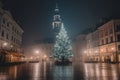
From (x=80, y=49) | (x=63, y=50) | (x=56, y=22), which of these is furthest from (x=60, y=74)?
(x=56, y=22)

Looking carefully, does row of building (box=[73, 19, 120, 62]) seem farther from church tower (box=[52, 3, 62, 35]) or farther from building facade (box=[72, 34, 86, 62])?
church tower (box=[52, 3, 62, 35])

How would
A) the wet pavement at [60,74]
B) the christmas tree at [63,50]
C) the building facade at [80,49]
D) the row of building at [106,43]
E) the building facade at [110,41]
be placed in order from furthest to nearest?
1. the building facade at [80,49]
2. the row of building at [106,43]
3. the building facade at [110,41]
4. the christmas tree at [63,50]
5. the wet pavement at [60,74]

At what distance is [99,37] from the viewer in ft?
270

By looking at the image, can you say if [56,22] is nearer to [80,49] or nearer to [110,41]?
[80,49]

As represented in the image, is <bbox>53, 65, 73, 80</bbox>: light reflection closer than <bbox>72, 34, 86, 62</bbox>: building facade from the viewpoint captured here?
Yes

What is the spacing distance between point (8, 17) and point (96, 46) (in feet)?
147

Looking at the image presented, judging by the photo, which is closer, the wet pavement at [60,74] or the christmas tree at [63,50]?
the wet pavement at [60,74]

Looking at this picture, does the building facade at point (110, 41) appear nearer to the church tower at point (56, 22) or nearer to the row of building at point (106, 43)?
the row of building at point (106, 43)

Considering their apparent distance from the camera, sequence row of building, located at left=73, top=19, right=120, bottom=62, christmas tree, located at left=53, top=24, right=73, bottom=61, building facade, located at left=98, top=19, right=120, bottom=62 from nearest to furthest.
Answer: christmas tree, located at left=53, top=24, right=73, bottom=61
building facade, located at left=98, top=19, right=120, bottom=62
row of building, located at left=73, top=19, right=120, bottom=62

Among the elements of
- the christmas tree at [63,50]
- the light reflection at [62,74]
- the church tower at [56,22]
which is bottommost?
the light reflection at [62,74]

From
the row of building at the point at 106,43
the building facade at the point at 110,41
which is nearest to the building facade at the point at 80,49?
the row of building at the point at 106,43

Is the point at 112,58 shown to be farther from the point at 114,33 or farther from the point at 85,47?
the point at 85,47

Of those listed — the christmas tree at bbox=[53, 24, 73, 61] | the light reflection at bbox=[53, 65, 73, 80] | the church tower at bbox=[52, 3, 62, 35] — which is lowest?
the light reflection at bbox=[53, 65, 73, 80]

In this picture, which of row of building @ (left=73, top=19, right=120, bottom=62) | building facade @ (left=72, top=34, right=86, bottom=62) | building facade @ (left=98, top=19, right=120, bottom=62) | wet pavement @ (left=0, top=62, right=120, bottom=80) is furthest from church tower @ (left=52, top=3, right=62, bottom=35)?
wet pavement @ (left=0, top=62, right=120, bottom=80)
